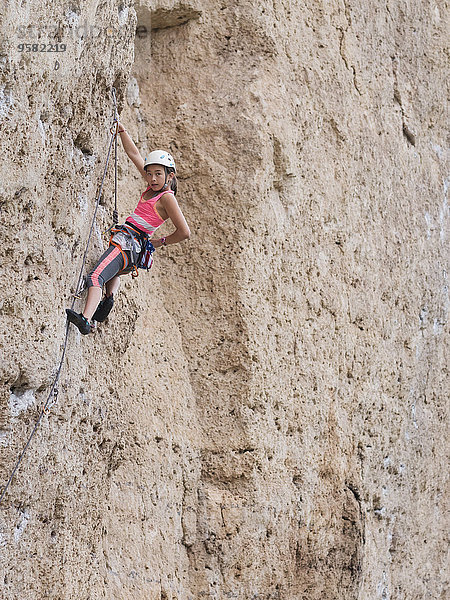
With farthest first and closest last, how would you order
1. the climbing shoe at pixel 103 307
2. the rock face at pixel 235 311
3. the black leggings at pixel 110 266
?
the climbing shoe at pixel 103 307, the black leggings at pixel 110 266, the rock face at pixel 235 311

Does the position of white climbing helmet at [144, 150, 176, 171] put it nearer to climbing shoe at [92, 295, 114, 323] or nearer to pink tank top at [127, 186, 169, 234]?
pink tank top at [127, 186, 169, 234]

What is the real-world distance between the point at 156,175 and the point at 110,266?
0.50 metres

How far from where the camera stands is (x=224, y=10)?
230 inches

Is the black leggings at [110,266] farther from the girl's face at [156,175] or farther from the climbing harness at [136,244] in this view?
the girl's face at [156,175]

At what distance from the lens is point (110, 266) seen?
13.2ft

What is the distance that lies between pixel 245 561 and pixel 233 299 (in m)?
1.55

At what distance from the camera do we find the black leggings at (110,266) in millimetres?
3963

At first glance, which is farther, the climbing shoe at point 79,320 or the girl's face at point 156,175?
the girl's face at point 156,175

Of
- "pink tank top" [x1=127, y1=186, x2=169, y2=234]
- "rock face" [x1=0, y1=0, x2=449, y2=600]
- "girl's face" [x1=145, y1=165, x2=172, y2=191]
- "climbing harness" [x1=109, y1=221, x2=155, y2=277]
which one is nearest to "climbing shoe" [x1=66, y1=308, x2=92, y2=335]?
"rock face" [x1=0, y1=0, x2=449, y2=600]

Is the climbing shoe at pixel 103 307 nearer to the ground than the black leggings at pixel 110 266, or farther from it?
nearer to the ground

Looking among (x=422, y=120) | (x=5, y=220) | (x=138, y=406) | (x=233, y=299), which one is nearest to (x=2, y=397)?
(x=5, y=220)

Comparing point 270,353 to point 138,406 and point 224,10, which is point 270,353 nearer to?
point 138,406

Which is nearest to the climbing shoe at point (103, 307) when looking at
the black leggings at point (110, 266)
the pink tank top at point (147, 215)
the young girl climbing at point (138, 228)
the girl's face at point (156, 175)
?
the young girl climbing at point (138, 228)

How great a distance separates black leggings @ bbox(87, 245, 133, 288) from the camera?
3963mm
